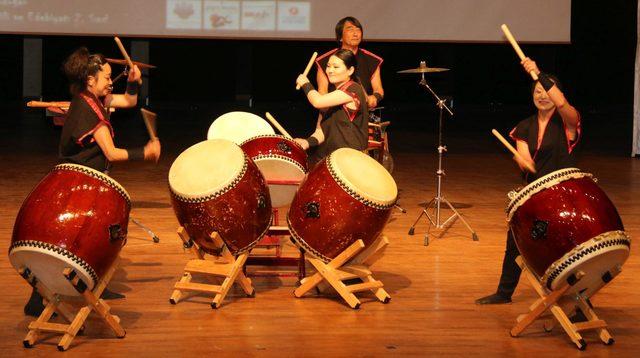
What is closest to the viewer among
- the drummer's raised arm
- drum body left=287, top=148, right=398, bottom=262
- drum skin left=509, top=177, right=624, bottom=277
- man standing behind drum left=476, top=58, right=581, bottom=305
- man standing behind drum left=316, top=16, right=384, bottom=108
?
drum skin left=509, top=177, right=624, bottom=277

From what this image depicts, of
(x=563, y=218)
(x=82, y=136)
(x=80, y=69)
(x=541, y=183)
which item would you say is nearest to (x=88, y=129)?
(x=82, y=136)

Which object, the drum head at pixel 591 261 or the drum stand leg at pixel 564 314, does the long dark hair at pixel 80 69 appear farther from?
the drum head at pixel 591 261

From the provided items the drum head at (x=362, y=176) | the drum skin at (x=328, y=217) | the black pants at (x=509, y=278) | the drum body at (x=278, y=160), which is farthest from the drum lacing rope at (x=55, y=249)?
the black pants at (x=509, y=278)

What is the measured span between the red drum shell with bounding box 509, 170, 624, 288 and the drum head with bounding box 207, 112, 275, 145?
2.08m

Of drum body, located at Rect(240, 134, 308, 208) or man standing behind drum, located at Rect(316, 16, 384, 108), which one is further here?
man standing behind drum, located at Rect(316, 16, 384, 108)

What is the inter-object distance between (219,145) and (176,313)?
0.79 meters

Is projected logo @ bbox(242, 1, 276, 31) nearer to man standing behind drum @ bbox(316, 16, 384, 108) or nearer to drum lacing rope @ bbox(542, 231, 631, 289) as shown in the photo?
man standing behind drum @ bbox(316, 16, 384, 108)

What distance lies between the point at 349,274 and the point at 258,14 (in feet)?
16.9

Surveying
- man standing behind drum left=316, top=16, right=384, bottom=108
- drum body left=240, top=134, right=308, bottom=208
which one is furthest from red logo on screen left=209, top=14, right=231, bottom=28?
drum body left=240, top=134, right=308, bottom=208

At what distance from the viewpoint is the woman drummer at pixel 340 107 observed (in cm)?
510

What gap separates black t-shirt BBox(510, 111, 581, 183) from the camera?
439 cm

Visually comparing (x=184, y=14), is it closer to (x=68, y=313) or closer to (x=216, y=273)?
(x=216, y=273)

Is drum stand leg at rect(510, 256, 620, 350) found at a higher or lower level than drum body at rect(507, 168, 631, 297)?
lower

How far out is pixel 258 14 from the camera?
31.2ft
